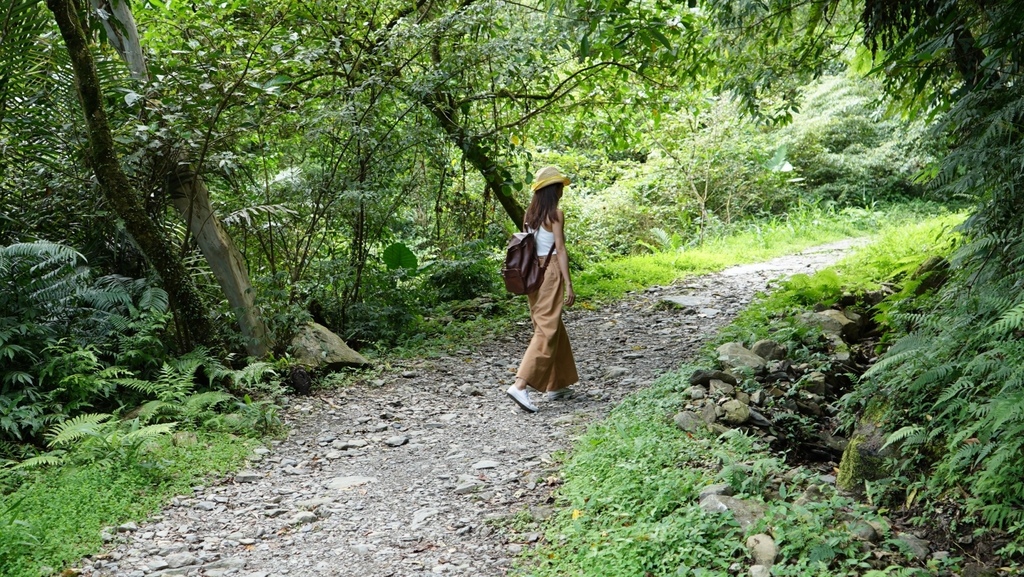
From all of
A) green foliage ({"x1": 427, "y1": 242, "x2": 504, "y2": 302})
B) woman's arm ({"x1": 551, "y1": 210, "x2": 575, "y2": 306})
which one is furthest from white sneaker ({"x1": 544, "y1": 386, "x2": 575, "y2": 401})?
green foliage ({"x1": 427, "y1": 242, "x2": 504, "y2": 302})

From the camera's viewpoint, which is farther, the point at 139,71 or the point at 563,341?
the point at 139,71

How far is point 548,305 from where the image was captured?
21.8ft

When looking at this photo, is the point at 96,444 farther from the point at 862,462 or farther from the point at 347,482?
the point at 862,462

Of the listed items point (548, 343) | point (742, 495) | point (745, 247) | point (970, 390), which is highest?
point (548, 343)

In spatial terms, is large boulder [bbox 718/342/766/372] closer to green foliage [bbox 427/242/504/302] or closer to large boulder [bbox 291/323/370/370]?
large boulder [bbox 291/323/370/370]

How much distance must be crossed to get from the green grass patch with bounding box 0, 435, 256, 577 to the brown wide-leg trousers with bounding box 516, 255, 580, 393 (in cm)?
252

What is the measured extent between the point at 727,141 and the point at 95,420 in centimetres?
1472

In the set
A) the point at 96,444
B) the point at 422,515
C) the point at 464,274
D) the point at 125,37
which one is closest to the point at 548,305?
the point at 422,515

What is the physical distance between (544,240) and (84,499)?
4.06 meters

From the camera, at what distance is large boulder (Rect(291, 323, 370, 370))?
8.09m

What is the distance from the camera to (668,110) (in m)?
11.4

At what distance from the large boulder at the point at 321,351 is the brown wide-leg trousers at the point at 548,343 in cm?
252

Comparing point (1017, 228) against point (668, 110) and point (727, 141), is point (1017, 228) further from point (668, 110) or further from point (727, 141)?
point (727, 141)

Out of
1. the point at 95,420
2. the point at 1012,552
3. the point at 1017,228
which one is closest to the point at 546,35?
the point at 1017,228
